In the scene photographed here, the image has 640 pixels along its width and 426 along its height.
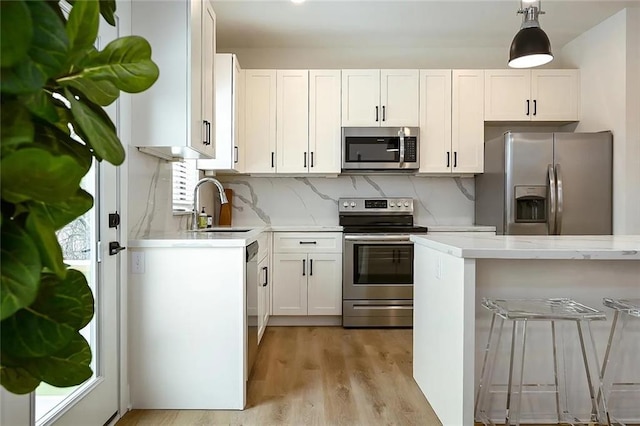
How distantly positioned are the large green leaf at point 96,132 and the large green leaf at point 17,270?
155 mm

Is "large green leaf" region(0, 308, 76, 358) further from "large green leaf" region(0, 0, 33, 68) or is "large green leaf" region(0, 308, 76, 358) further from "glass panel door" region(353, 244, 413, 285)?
"glass panel door" region(353, 244, 413, 285)

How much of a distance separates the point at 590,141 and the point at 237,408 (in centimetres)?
340

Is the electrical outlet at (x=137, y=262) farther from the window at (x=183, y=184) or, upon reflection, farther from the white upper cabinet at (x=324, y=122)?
the white upper cabinet at (x=324, y=122)

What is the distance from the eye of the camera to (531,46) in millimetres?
2352

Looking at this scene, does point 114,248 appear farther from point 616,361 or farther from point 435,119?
point 435,119

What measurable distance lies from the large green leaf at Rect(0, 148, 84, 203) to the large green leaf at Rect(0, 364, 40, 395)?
289mm

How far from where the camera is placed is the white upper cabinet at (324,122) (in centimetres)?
410

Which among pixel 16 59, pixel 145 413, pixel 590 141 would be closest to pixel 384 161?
pixel 590 141

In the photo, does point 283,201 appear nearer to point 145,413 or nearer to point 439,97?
point 439,97

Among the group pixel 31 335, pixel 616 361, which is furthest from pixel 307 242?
pixel 31 335

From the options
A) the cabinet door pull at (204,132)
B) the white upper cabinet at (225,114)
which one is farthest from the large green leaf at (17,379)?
the white upper cabinet at (225,114)

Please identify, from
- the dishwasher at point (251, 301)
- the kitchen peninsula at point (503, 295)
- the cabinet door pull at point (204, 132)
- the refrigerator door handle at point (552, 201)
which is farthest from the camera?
the refrigerator door handle at point (552, 201)

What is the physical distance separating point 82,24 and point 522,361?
6.41 feet

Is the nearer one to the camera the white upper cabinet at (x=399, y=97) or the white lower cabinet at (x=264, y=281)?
the white lower cabinet at (x=264, y=281)
